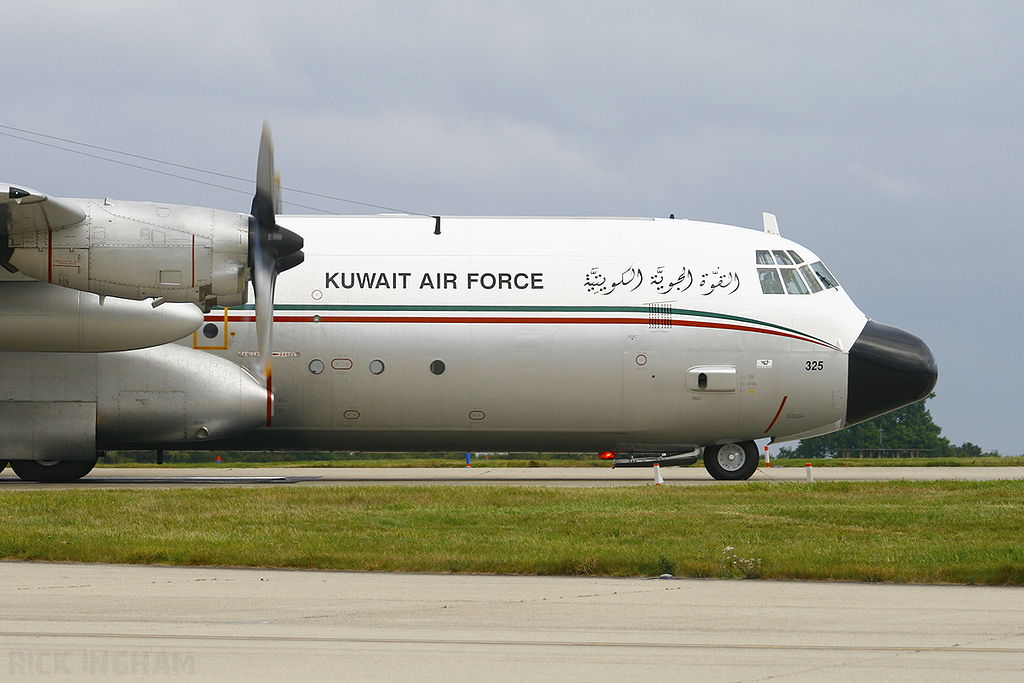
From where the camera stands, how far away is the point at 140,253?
17.4 metres

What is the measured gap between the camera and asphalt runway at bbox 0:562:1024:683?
6.04m

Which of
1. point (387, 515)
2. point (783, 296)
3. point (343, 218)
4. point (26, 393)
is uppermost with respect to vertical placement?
point (343, 218)

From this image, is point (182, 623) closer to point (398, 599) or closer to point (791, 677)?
point (398, 599)

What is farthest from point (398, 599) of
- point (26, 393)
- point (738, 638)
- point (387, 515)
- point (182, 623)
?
point (26, 393)

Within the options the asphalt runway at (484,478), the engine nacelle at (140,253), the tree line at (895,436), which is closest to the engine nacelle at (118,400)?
the asphalt runway at (484,478)

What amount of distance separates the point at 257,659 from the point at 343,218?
17.2m

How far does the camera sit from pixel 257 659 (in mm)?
6211

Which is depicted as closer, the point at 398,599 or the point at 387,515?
the point at 398,599

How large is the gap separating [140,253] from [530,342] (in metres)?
7.93

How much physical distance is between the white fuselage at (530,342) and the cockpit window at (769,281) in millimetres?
149

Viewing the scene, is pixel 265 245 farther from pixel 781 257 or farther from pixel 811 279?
pixel 811 279

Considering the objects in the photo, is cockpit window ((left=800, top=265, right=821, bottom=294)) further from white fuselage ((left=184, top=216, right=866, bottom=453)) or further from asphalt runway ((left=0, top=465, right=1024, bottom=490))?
asphalt runway ((left=0, top=465, right=1024, bottom=490))

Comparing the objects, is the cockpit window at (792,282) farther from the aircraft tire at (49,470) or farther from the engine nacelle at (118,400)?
the aircraft tire at (49,470)

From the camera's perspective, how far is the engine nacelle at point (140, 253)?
17391mm
